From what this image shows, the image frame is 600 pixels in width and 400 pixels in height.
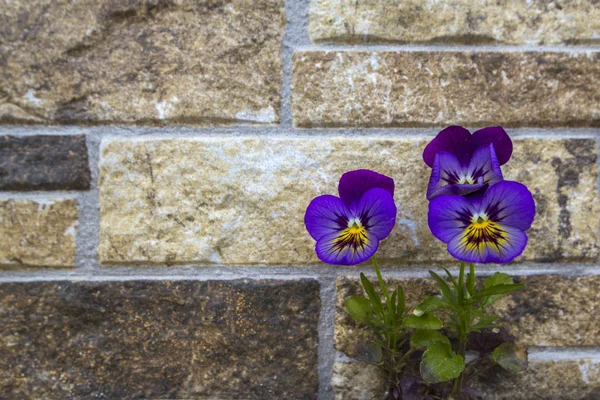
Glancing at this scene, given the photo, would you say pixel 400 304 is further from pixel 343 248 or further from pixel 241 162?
pixel 241 162

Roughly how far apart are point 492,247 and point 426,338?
0.18m

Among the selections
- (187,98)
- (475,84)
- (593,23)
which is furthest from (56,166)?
(593,23)

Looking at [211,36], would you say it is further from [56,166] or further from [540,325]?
[540,325]

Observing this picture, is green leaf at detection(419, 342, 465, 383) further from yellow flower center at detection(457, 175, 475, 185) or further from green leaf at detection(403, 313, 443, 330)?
yellow flower center at detection(457, 175, 475, 185)

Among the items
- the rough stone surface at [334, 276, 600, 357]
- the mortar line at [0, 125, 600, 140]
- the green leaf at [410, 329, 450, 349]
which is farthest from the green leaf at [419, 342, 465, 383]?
the mortar line at [0, 125, 600, 140]

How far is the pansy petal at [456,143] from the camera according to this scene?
71 cm

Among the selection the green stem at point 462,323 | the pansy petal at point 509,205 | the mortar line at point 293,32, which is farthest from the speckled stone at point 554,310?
the mortar line at point 293,32

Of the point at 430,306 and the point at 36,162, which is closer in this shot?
the point at 430,306

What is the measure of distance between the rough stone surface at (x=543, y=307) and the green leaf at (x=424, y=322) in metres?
0.14

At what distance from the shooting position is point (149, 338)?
2.78 ft

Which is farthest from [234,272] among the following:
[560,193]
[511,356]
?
[560,193]

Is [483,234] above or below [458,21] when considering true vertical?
below

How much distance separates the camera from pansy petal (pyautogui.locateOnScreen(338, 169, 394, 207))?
27.7 inches

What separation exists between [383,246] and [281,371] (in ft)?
0.93
